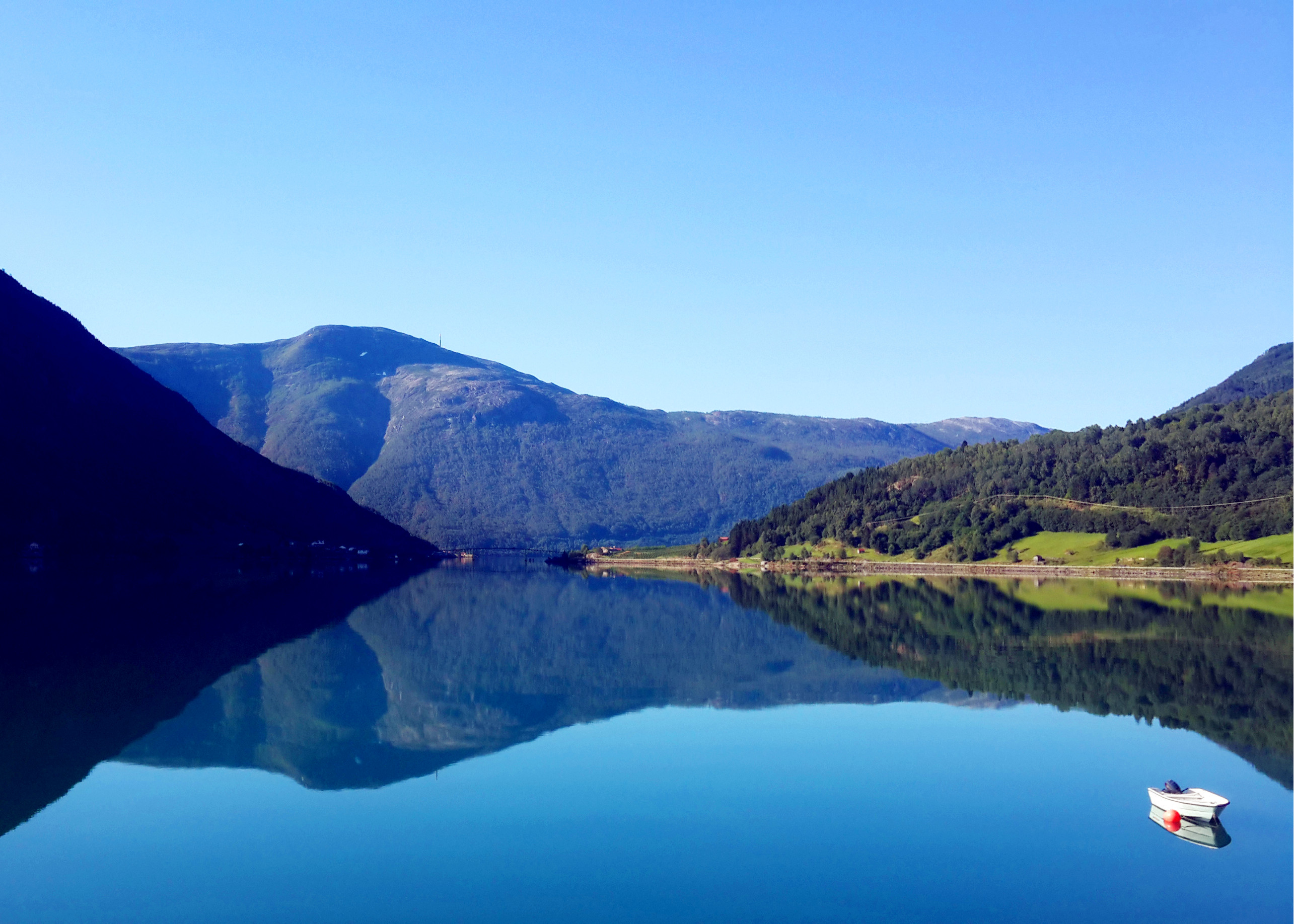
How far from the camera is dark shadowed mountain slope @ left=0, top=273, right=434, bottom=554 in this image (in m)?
113

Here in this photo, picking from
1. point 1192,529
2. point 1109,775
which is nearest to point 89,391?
point 1192,529

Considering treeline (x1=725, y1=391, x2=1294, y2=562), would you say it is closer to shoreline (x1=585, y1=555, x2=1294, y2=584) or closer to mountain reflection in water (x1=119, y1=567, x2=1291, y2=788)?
shoreline (x1=585, y1=555, x2=1294, y2=584)

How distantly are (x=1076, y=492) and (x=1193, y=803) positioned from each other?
412 feet

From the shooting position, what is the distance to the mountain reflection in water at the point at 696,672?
2530cm

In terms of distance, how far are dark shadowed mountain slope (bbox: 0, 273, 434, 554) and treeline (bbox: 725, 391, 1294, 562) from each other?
256 feet

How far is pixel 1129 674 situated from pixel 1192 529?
286ft

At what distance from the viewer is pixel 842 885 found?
1555 centimetres

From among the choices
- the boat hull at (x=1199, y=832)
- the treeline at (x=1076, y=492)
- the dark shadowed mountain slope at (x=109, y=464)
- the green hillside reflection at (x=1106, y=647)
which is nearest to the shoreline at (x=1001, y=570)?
the treeline at (x=1076, y=492)

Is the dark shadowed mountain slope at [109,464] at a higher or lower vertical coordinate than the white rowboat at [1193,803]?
higher

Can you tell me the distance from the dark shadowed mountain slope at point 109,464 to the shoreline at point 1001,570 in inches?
2466

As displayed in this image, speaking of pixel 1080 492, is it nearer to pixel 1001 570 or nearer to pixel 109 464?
pixel 1001 570

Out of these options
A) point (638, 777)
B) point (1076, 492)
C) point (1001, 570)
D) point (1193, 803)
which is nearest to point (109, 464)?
point (1001, 570)

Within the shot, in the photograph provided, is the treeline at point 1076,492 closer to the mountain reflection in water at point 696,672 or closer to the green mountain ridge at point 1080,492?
the green mountain ridge at point 1080,492

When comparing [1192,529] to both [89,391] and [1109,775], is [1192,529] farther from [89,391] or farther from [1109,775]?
[89,391]
